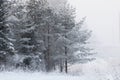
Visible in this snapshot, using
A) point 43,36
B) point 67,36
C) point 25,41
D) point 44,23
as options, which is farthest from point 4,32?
point 67,36

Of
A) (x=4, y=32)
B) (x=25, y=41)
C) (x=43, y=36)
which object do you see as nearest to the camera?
(x=4, y=32)

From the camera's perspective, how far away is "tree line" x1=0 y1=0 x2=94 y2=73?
2227 centimetres

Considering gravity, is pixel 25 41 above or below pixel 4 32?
below

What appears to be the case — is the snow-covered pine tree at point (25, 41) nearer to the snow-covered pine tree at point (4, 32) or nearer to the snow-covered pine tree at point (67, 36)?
the snow-covered pine tree at point (67, 36)

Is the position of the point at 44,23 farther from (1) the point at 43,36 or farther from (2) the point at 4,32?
(2) the point at 4,32

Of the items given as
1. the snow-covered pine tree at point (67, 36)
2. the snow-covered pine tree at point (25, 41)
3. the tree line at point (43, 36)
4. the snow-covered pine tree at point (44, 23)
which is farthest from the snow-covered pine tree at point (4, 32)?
the snow-covered pine tree at point (67, 36)

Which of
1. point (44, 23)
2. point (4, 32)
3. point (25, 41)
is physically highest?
point (44, 23)

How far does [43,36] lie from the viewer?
24375 mm

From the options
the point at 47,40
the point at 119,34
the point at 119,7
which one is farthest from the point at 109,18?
the point at 47,40

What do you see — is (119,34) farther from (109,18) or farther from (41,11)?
(41,11)

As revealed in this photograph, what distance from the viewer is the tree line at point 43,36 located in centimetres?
2227

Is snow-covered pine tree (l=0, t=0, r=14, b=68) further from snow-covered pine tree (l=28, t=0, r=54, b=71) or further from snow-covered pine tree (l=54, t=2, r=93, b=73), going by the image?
snow-covered pine tree (l=54, t=2, r=93, b=73)

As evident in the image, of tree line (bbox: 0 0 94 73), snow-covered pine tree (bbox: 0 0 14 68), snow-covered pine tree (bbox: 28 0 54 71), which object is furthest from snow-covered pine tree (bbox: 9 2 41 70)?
snow-covered pine tree (bbox: 0 0 14 68)

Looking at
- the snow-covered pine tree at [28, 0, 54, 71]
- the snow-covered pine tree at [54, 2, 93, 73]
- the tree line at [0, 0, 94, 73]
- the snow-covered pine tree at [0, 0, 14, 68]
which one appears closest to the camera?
the snow-covered pine tree at [0, 0, 14, 68]
